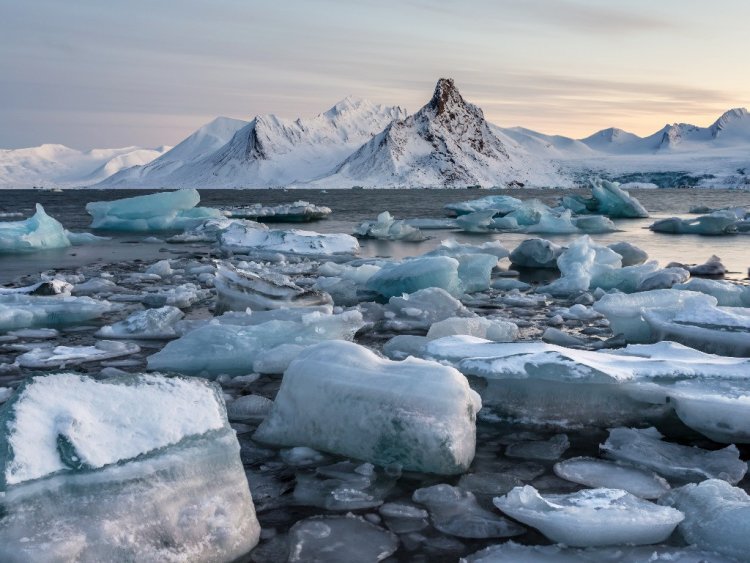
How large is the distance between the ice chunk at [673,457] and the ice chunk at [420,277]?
4537mm

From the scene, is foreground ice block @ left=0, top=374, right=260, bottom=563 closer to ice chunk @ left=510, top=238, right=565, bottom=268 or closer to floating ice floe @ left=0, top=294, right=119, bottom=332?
floating ice floe @ left=0, top=294, right=119, bottom=332

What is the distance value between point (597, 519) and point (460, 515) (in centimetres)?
49

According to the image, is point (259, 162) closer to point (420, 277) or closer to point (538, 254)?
point (538, 254)

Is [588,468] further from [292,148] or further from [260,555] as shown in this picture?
[292,148]

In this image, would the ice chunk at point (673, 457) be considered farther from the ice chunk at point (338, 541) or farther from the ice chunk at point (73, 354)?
the ice chunk at point (73, 354)

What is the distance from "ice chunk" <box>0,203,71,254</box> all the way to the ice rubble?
518 centimetres

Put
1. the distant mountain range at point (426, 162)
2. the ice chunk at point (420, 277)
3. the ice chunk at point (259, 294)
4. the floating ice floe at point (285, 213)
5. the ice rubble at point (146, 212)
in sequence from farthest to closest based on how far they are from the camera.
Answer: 1. the distant mountain range at point (426, 162)
2. the floating ice floe at point (285, 213)
3. the ice rubble at point (146, 212)
4. the ice chunk at point (420, 277)
5. the ice chunk at point (259, 294)

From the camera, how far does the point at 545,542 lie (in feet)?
7.83

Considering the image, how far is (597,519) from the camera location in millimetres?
2326

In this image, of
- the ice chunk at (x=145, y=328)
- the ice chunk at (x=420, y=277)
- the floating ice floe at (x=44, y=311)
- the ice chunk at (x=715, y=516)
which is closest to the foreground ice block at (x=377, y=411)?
the ice chunk at (x=715, y=516)

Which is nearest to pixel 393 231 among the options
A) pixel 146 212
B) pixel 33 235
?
pixel 146 212

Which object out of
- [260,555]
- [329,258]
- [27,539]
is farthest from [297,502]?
[329,258]

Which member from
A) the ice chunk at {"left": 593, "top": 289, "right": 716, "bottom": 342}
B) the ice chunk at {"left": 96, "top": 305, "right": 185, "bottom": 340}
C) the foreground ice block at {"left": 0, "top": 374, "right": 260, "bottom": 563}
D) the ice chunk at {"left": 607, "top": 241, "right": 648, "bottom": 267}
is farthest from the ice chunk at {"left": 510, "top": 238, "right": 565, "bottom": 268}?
the foreground ice block at {"left": 0, "top": 374, "right": 260, "bottom": 563}

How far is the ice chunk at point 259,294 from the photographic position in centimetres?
629
